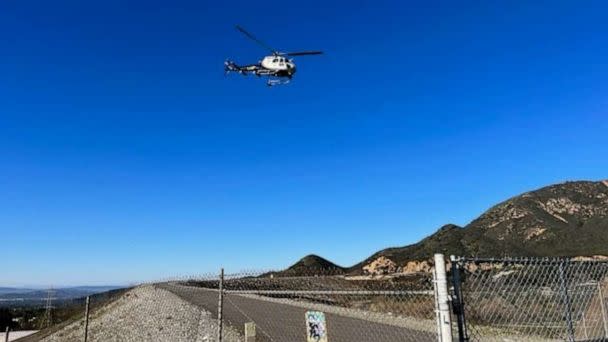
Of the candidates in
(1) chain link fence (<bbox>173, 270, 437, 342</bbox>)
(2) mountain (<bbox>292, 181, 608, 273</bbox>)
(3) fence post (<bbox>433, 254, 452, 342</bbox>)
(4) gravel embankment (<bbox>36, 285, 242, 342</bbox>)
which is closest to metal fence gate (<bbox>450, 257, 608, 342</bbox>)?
(3) fence post (<bbox>433, 254, 452, 342</bbox>)

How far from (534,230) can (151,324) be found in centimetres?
5240

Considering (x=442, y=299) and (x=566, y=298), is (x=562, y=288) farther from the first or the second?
(x=442, y=299)

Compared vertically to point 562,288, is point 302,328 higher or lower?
lower

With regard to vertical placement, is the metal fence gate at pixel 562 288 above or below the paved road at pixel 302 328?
above

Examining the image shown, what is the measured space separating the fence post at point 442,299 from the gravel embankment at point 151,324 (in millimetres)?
8808

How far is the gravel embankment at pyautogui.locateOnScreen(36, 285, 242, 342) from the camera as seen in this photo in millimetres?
15352

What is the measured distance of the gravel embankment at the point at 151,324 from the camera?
1535 cm

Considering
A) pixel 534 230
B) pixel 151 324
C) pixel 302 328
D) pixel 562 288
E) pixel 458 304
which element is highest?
pixel 534 230

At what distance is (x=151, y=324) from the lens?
704 inches

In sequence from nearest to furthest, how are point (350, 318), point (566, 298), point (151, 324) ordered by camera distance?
point (566, 298) → point (151, 324) → point (350, 318)

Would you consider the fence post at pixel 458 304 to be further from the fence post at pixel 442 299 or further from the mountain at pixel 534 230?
the mountain at pixel 534 230

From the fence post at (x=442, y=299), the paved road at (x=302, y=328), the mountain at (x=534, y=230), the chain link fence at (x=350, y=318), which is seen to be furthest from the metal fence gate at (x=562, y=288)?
the mountain at (x=534, y=230)

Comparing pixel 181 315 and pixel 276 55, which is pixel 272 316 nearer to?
pixel 181 315

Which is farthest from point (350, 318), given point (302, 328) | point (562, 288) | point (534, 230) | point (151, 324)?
point (534, 230)
